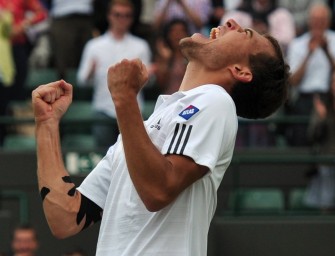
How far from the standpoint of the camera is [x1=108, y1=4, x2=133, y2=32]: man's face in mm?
10219

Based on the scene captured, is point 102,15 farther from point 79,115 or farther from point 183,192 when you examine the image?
point 183,192

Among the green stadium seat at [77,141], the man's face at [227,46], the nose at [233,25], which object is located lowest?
the green stadium seat at [77,141]

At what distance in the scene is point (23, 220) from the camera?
9141 mm

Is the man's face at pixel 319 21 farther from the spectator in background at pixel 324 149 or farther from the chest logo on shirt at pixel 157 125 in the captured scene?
the chest logo on shirt at pixel 157 125

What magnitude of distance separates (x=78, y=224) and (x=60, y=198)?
0.44 feet

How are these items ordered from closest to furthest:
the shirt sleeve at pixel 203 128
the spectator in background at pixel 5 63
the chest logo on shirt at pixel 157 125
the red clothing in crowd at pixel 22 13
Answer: the shirt sleeve at pixel 203 128 < the chest logo on shirt at pixel 157 125 < the spectator in background at pixel 5 63 < the red clothing in crowd at pixel 22 13

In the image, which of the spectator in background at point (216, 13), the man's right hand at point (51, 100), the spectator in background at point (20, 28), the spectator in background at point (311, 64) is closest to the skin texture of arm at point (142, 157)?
the man's right hand at point (51, 100)

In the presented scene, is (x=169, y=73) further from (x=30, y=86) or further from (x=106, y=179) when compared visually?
(x=106, y=179)

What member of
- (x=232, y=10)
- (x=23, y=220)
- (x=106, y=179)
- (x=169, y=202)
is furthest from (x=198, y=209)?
(x=232, y=10)

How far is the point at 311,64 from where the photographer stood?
10.0 meters

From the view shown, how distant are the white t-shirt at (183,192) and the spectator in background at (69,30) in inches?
303

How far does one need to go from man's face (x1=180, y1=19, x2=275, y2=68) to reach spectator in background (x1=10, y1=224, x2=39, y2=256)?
498cm

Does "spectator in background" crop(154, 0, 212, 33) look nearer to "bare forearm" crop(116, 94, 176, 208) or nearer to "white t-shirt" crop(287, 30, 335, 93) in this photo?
"white t-shirt" crop(287, 30, 335, 93)

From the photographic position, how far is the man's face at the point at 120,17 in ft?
33.5
